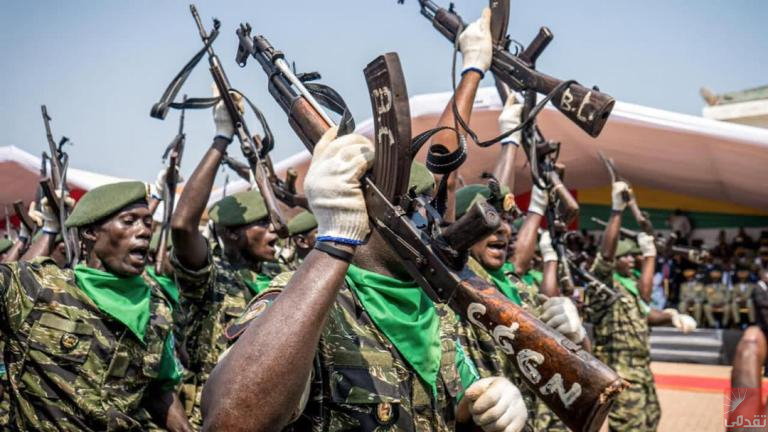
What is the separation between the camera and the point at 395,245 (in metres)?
1.96

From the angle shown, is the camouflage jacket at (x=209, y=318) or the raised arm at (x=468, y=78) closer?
the raised arm at (x=468, y=78)

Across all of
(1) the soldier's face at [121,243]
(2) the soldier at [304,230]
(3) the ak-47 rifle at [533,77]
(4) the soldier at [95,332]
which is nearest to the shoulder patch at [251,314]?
(3) the ak-47 rifle at [533,77]

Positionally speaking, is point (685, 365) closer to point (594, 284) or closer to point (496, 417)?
point (594, 284)

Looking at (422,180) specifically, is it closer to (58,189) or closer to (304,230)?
(304,230)

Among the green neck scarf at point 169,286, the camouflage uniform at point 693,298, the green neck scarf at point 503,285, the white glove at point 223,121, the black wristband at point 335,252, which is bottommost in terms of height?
the camouflage uniform at point 693,298

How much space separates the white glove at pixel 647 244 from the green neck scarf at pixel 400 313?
726 cm

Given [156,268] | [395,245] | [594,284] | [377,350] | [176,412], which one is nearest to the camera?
[395,245]

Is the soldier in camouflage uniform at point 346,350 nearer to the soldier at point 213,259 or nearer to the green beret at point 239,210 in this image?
the soldier at point 213,259

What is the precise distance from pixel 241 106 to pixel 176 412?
74.5 inches

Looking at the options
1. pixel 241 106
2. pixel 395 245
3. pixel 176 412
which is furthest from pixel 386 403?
pixel 241 106

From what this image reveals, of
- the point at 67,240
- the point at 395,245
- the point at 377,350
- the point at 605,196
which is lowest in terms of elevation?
the point at 605,196

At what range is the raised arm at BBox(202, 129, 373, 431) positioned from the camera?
162 cm

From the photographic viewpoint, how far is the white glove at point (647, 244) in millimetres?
8789

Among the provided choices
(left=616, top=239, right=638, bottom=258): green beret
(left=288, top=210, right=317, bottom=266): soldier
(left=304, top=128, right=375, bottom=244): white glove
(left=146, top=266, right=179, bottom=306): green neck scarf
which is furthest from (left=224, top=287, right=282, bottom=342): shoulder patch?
(left=616, top=239, right=638, bottom=258): green beret
